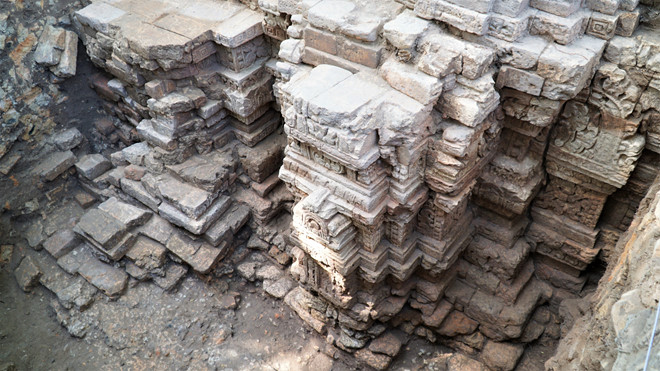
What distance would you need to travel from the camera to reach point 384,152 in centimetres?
434

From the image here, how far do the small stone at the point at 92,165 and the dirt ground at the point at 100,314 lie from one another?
0.29 m

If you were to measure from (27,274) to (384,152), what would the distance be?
14.3 ft

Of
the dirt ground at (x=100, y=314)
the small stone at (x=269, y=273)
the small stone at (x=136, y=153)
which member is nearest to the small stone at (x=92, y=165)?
the dirt ground at (x=100, y=314)

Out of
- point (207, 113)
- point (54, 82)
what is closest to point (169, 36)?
point (207, 113)

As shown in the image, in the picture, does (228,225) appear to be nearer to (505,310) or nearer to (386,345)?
(386,345)

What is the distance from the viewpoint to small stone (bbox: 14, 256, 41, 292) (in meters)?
6.15

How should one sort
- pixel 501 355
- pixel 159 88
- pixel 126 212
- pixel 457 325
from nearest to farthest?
pixel 501 355
pixel 457 325
pixel 159 88
pixel 126 212

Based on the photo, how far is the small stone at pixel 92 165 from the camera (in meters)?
6.66

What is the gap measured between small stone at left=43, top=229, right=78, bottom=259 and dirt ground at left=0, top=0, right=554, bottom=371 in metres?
0.17

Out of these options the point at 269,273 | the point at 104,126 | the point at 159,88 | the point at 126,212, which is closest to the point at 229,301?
the point at 269,273

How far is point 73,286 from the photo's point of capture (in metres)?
6.11

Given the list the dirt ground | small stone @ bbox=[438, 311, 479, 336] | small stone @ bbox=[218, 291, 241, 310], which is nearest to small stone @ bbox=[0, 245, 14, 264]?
the dirt ground

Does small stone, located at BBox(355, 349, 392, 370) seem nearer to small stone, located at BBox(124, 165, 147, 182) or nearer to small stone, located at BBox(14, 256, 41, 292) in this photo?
small stone, located at BBox(124, 165, 147, 182)

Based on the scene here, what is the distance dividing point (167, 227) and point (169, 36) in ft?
6.70
